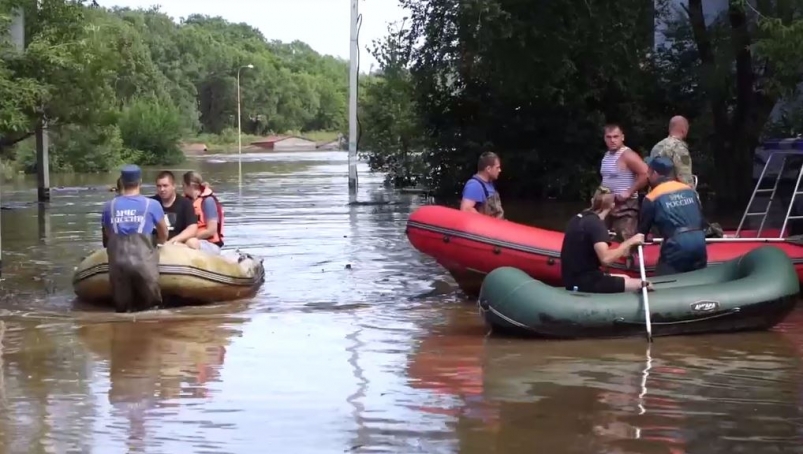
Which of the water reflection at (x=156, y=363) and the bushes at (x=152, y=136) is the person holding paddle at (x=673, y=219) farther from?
the bushes at (x=152, y=136)

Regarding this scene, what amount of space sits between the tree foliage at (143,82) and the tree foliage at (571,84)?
6900mm

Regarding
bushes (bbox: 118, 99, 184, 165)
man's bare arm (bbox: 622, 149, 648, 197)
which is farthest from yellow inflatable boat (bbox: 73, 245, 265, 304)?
bushes (bbox: 118, 99, 184, 165)

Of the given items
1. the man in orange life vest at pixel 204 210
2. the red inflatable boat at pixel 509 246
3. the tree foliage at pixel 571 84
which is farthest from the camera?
the tree foliage at pixel 571 84

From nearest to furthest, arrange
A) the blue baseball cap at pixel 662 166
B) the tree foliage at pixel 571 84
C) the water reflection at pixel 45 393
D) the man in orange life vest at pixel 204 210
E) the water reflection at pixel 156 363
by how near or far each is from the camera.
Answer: the water reflection at pixel 45 393 < the water reflection at pixel 156 363 < the blue baseball cap at pixel 662 166 < the man in orange life vest at pixel 204 210 < the tree foliage at pixel 571 84

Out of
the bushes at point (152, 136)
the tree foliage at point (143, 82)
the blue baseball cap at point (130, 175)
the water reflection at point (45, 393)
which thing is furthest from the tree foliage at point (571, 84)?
the bushes at point (152, 136)

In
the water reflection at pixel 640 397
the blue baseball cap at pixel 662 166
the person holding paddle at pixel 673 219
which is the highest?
the blue baseball cap at pixel 662 166

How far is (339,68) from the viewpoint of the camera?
180500mm

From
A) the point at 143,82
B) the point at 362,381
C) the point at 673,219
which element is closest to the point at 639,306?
the point at 673,219

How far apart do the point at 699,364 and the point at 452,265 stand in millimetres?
3772

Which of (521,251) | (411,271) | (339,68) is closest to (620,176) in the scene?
(521,251)

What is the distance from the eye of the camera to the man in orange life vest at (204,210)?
40.6ft

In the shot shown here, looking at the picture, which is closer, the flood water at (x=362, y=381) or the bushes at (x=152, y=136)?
the flood water at (x=362, y=381)

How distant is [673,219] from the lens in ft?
33.1

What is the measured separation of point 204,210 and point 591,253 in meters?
4.69
